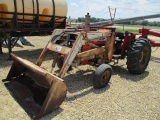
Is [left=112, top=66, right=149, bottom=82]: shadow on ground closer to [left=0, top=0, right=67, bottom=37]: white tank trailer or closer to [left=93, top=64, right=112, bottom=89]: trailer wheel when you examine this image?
[left=93, top=64, right=112, bottom=89]: trailer wheel

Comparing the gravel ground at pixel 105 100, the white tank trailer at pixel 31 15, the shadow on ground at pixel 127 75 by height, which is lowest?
the gravel ground at pixel 105 100

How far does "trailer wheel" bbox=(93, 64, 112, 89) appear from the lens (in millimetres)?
4801

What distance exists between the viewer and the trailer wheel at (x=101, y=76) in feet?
15.8

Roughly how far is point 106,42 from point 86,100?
6.58ft

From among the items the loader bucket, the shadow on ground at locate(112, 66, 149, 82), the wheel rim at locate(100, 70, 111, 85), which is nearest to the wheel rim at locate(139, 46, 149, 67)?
the shadow on ground at locate(112, 66, 149, 82)

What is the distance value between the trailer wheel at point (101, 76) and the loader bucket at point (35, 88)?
1.23 meters

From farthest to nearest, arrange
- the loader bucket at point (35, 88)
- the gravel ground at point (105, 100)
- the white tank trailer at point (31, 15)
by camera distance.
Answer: the white tank trailer at point (31, 15) → the gravel ground at point (105, 100) → the loader bucket at point (35, 88)

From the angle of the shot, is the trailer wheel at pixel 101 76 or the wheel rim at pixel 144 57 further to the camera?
the wheel rim at pixel 144 57

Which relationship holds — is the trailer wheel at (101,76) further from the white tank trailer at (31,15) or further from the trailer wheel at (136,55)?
the white tank trailer at (31,15)

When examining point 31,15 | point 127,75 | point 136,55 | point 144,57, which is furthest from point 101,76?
point 31,15

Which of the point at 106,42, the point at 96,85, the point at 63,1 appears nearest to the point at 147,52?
the point at 106,42

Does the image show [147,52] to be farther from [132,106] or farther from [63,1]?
[63,1]

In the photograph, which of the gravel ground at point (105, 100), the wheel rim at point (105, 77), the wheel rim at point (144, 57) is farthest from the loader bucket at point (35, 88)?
the wheel rim at point (144, 57)

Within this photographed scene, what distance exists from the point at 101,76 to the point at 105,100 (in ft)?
2.05
